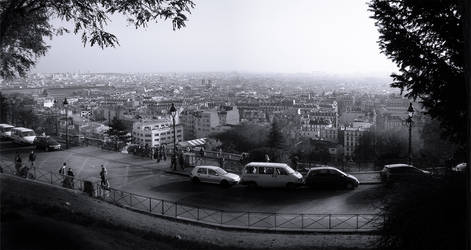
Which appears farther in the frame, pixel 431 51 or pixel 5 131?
pixel 5 131

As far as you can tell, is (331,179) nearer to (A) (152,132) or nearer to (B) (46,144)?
(B) (46,144)

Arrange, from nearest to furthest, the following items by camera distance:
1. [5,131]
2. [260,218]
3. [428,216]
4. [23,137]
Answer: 1. [428,216]
2. [260,218]
3. [23,137]
4. [5,131]

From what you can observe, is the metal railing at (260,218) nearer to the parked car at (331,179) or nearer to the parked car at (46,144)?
the parked car at (331,179)

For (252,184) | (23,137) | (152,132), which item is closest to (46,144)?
(23,137)

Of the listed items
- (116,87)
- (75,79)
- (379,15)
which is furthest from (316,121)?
(379,15)

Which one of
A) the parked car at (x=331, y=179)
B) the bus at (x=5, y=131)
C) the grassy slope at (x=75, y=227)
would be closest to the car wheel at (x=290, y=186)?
the parked car at (x=331, y=179)
